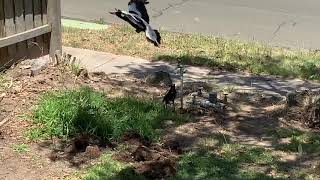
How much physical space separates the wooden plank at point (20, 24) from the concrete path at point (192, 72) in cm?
103

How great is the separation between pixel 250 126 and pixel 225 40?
142 inches

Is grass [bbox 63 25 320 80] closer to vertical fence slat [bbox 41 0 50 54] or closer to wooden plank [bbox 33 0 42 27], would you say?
vertical fence slat [bbox 41 0 50 54]

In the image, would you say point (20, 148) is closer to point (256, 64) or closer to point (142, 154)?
point (142, 154)

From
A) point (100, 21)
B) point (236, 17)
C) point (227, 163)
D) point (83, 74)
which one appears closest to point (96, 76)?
point (83, 74)

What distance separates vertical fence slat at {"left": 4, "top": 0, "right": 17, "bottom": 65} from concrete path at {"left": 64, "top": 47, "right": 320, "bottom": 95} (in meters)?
1.21

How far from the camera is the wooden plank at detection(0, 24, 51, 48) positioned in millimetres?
6277

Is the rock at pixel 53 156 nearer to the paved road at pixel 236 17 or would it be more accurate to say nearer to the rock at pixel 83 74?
the rock at pixel 83 74

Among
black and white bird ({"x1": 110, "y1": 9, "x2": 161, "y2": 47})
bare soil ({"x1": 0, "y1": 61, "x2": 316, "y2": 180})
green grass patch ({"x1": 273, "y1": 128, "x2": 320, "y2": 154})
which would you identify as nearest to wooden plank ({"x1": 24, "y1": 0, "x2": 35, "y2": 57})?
bare soil ({"x1": 0, "y1": 61, "x2": 316, "y2": 180})

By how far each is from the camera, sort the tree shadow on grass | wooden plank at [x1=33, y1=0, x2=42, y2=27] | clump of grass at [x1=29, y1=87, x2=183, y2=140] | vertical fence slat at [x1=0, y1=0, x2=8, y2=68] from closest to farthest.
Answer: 1. clump of grass at [x1=29, y1=87, x2=183, y2=140]
2. vertical fence slat at [x1=0, y1=0, x2=8, y2=68]
3. wooden plank at [x1=33, y1=0, x2=42, y2=27]
4. the tree shadow on grass

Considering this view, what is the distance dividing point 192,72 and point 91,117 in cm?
Result: 263

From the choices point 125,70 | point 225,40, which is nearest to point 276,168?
point 125,70

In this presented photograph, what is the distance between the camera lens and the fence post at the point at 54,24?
22.6 ft

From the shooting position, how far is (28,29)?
21.9 ft

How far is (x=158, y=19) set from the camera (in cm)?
1074
